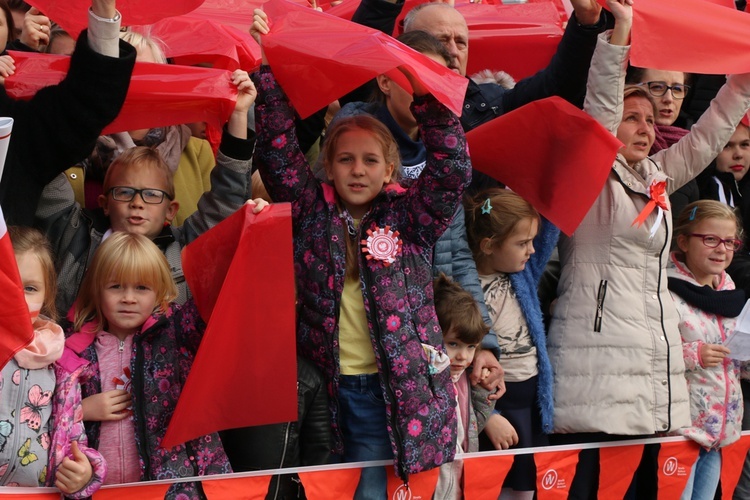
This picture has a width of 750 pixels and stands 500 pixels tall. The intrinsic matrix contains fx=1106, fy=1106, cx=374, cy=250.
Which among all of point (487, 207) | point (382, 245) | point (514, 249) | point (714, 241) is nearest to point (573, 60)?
point (487, 207)

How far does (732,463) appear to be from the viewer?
5562 millimetres

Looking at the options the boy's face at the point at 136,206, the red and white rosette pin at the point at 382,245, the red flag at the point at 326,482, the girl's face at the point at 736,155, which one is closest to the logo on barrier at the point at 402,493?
the red flag at the point at 326,482

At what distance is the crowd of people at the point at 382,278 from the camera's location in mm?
4027

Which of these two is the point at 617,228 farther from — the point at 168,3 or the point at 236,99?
the point at 168,3

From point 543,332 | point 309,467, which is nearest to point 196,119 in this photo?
point 309,467

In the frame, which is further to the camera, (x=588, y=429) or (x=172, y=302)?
(x=588, y=429)

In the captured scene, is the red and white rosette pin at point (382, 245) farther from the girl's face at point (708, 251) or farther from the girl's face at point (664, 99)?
the girl's face at point (664, 99)

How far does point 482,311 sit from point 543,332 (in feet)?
1.35

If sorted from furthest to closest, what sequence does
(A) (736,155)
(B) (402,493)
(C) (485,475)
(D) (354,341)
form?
(A) (736,155) → (C) (485,475) → (B) (402,493) → (D) (354,341)

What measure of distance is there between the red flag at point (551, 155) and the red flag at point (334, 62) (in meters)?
0.78

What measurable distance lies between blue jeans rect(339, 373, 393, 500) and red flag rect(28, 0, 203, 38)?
157cm

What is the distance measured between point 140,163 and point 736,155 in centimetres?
360

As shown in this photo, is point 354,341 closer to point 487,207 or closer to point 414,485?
point 414,485

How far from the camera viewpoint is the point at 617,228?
503 cm
